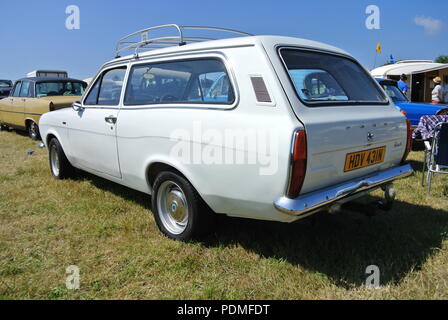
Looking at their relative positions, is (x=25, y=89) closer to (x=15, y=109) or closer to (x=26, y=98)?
(x=26, y=98)

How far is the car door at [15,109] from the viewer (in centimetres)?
898

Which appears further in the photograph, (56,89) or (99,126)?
(56,89)

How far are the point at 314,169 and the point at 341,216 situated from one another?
5.32 ft

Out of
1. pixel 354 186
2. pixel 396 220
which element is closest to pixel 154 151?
pixel 354 186

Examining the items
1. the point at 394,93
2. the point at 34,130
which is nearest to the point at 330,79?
the point at 394,93

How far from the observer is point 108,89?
12.9 feet

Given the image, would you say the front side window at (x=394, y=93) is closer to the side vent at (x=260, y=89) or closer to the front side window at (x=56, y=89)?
the side vent at (x=260, y=89)

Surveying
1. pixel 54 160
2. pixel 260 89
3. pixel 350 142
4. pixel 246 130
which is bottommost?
pixel 54 160

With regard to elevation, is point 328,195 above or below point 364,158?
below

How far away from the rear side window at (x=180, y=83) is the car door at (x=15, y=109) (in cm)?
687

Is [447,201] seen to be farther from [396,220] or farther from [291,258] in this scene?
[291,258]

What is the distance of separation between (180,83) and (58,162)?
2803 mm

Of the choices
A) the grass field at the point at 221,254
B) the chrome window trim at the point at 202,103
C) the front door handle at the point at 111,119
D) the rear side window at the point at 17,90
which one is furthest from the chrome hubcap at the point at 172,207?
the rear side window at the point at 17,90

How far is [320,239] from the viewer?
3.09 metres
